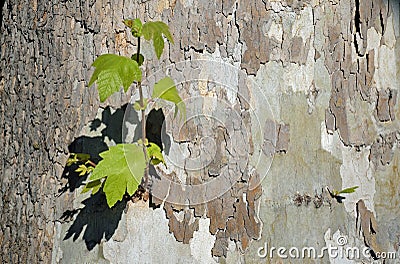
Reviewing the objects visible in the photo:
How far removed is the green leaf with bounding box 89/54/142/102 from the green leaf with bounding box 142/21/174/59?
59 millimetres

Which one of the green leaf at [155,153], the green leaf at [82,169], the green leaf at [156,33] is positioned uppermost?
the green leaf at [156,33]

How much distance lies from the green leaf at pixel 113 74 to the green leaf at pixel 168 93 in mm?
74

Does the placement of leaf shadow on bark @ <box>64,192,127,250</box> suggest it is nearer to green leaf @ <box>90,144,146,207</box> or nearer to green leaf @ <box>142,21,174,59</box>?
green leaf @ <box>90,144,146,207</box>

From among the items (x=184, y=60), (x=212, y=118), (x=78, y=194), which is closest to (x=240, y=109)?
(x=212, y=118)

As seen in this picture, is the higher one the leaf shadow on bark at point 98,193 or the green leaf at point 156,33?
the green leaf at point 156,33

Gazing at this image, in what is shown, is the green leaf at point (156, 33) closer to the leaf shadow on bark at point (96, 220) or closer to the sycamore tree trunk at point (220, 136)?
the sycamore tree trunk at point (220, 136)

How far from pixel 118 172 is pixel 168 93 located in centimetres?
21

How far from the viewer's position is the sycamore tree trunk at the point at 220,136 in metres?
1.26

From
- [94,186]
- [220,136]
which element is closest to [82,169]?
[94,186]

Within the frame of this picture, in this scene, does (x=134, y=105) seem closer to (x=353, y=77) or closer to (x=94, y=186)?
(x=94, y=186)

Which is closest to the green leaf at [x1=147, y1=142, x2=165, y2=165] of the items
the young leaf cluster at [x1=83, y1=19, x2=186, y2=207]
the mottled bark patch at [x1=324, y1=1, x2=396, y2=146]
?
the young leaf cluster at [x1=83, y1=19, x2=186, y2=207]

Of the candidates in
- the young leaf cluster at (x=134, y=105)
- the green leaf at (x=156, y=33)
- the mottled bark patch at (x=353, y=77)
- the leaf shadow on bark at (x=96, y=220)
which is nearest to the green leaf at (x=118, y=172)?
the young leaf cluster at (x=134, y=105)

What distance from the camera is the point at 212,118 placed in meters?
1.26

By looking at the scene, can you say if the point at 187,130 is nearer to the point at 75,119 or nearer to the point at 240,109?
the point at 240,109
